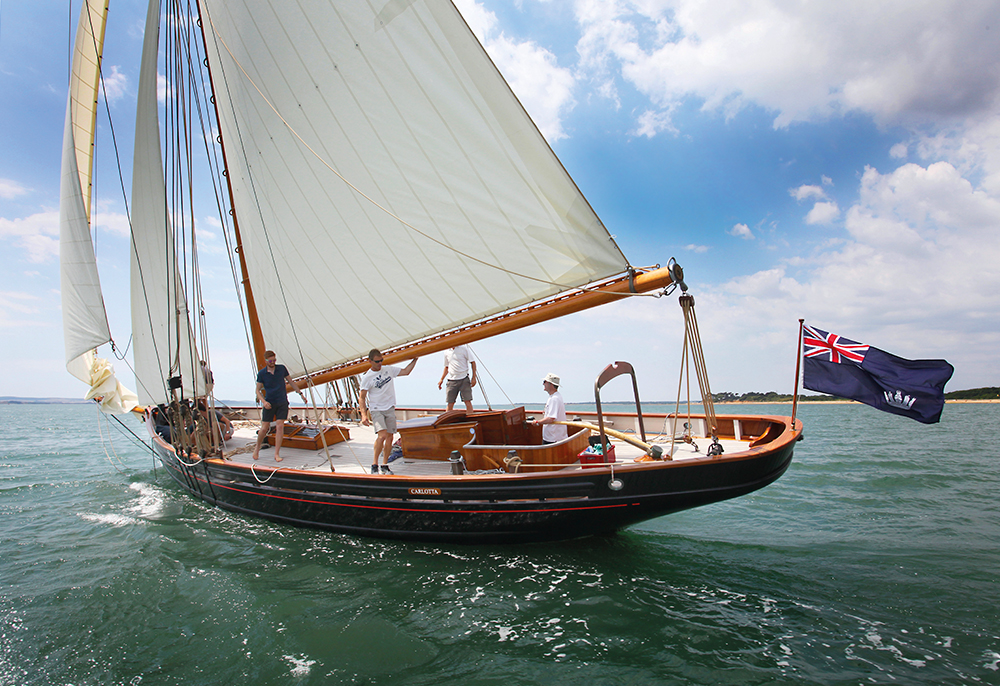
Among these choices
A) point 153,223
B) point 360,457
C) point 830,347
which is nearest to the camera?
point 830,347

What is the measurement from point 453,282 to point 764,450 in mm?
4320

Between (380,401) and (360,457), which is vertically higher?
(380,401)

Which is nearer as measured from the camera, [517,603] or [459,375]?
[517,603]

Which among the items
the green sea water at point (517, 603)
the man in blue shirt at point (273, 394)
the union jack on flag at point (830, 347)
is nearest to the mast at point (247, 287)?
the man in blue shirt at point (273, 394)

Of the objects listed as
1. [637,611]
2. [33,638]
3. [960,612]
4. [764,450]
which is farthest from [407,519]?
[960,612]

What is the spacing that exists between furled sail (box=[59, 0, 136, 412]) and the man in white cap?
983 centimetres

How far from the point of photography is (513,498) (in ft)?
17.3

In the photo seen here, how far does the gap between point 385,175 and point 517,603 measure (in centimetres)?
569

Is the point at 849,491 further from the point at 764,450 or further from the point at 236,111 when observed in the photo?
the point at 236,111

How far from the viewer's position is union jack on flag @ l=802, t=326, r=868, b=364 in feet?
16.1

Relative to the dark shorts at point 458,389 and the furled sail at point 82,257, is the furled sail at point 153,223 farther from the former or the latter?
the dark shorts at point 458,389

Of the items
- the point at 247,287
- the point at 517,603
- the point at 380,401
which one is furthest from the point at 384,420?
the point at 247,287

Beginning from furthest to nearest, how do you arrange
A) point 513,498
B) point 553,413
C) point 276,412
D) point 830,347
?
1. point 276,412
2. point 553,413
3. point 513,498
4. point 830,347

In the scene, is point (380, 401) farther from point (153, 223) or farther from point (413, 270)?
point (153, 223)
